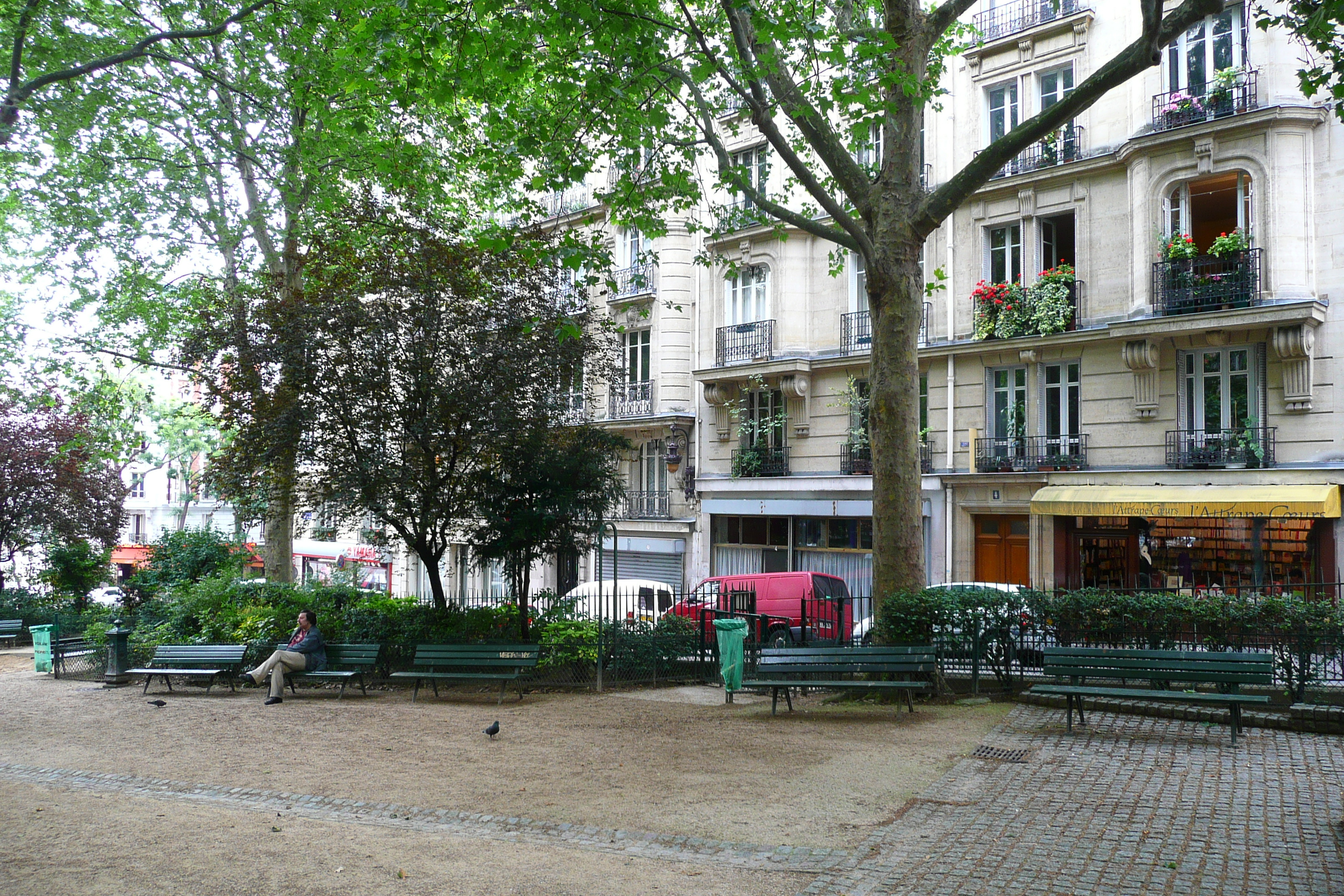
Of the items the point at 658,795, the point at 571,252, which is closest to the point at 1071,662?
the point at 658,795

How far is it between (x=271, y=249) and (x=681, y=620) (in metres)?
13.4

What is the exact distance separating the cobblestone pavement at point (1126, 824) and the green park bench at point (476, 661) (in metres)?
6.42

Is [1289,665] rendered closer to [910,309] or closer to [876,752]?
[876,752]

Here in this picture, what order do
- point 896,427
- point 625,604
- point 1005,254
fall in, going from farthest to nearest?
point 1005,254, point 625,604, point 896,427

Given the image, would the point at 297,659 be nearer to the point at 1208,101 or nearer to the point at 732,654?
the point at 732,654

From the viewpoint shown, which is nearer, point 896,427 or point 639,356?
point 896,427

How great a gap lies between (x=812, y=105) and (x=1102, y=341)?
443 inches

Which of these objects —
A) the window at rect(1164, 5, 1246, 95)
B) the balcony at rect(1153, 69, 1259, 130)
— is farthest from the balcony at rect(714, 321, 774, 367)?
the window at rect(1164, 5, 1246, 95)

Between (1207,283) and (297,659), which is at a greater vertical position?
(1207,283)

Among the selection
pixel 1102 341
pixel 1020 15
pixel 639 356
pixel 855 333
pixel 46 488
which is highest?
pixel 1020 15

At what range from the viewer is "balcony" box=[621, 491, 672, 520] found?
29.0m

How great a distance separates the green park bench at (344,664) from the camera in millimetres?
13352

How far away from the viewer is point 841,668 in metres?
10.3

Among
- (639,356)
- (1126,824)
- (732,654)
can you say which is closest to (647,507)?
(639,356)
